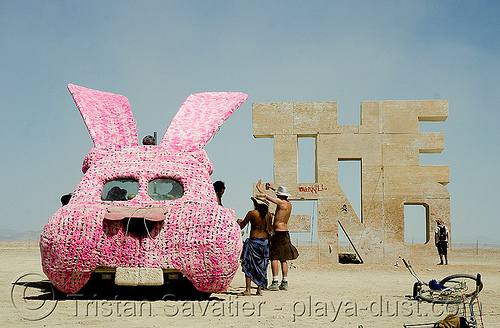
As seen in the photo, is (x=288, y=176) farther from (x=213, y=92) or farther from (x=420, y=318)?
(x=420, y=318)

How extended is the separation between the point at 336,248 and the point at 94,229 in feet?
37.5

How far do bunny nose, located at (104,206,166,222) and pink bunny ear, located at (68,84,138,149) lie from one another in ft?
5.26

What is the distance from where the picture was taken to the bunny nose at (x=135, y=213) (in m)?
6.95

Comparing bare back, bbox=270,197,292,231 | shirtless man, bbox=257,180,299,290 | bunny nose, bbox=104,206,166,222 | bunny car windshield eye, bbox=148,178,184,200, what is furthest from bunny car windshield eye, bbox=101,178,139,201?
bare back, bbox=270,197,292,231

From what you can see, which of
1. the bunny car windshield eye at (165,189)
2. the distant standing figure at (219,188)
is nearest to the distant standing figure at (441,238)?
the distant standing figure at (219,188)

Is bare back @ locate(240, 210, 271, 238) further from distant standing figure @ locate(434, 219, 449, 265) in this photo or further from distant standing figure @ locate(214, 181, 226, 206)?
distant standing figure @ locate(434, 219, 449, 265)

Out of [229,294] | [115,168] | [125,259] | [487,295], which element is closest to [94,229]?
[125,259]

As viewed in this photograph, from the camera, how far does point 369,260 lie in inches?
688

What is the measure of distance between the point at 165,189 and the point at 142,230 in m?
0.92

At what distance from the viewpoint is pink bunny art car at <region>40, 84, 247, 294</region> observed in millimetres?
7004

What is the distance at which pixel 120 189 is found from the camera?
25.9 ft

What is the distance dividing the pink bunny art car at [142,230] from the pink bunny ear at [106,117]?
713mm

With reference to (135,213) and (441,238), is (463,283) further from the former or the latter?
(441,238)

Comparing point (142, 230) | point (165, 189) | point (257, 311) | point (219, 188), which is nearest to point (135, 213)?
point (142, 230)
